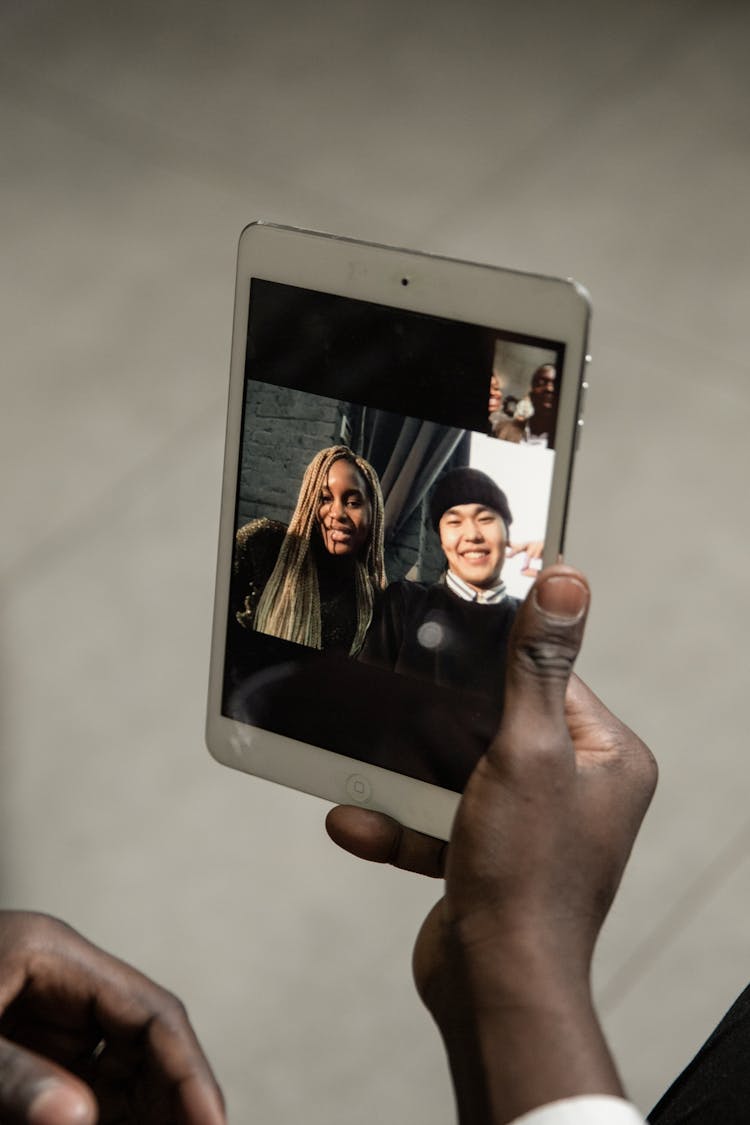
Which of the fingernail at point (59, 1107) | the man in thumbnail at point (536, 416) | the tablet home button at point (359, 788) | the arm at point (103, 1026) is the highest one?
the man in thumbnail at point (536, 416)

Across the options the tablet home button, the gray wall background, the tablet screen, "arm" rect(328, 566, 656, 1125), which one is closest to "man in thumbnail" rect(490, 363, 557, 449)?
the tablet screen

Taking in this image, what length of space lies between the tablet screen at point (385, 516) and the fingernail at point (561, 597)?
123 mm

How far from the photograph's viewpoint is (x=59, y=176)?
1.76m

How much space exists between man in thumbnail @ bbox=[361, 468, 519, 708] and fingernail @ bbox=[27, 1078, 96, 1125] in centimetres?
38

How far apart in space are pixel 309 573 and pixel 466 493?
0.12 meters

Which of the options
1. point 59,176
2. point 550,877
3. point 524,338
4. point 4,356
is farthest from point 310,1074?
point 59,176

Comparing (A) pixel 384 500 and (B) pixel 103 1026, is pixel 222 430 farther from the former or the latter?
(B) pixel 103 1026

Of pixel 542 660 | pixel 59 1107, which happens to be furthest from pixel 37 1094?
pixel 542 660

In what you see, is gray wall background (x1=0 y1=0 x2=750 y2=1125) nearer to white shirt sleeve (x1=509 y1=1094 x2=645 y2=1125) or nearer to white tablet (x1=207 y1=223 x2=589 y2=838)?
white tablet (x1=207 y1=223 x2=589 y2=838)

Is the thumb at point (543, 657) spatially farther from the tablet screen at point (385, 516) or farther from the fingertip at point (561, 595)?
the tablet screen at point (385, 516)

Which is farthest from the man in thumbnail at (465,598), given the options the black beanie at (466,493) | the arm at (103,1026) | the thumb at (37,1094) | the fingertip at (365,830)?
the thumb at (37,1094)

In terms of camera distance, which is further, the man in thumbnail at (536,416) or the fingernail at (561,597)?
the man in thumbnail at (536,416)

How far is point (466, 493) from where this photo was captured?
0.83m

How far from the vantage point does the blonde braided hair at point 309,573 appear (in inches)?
34.0
